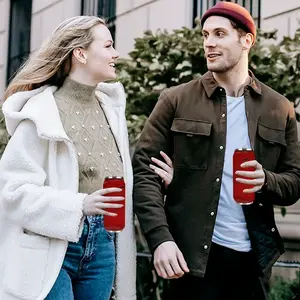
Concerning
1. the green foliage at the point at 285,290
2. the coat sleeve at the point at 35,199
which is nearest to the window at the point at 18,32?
the green foliage at the point at 285,290

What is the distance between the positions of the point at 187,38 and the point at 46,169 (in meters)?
3.31

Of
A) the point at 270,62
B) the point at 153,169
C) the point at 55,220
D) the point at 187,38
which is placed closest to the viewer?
the point at 55,220

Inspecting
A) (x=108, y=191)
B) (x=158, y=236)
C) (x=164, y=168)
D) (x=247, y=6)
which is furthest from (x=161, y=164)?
(x=247, y=6)

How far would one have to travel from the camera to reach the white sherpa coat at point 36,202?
3572 mm

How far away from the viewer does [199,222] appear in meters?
3.79

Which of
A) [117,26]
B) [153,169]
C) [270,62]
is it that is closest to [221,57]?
[153,169]

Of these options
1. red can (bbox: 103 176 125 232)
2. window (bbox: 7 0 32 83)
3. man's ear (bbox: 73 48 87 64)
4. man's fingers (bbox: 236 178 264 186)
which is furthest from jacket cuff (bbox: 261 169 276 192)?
window (bbox: 7 0 32 83)

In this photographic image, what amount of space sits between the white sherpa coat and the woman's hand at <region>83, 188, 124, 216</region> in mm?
40

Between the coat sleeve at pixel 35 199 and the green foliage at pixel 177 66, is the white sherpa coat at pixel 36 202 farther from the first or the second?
the green foliage at pixel 177 66

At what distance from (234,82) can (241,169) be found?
60 cm

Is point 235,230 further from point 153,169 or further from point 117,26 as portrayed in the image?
point 117,26

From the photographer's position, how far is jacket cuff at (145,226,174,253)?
373 cm

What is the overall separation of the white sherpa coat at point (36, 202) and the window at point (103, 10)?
23.2 ft

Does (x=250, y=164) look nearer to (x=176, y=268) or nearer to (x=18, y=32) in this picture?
(x=176, y=268)
